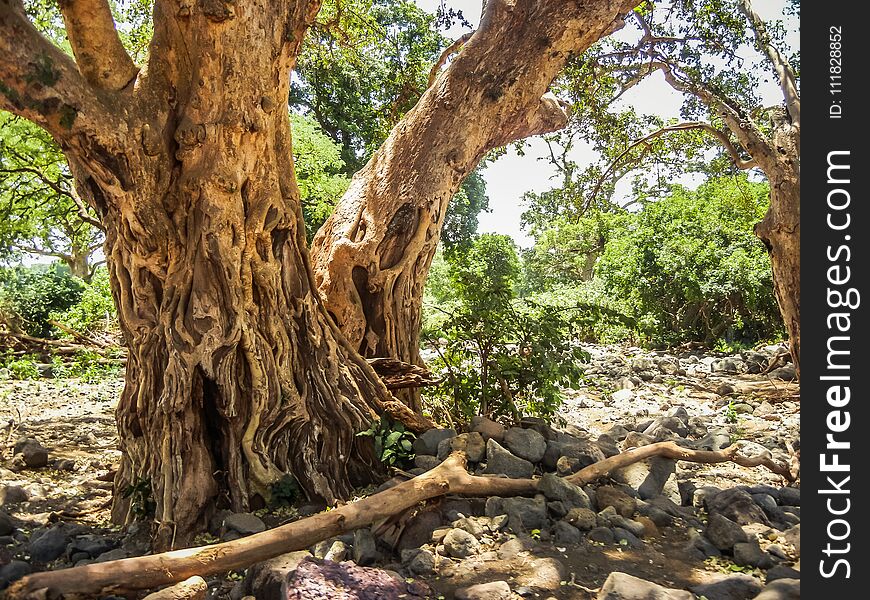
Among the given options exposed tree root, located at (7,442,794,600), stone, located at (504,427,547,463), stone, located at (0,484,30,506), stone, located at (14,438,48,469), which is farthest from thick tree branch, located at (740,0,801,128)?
stone, located at (14,438,48,469)

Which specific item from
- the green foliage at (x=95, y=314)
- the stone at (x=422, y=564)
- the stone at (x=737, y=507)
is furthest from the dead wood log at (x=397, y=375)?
the green foliage at (x=95, y=314)

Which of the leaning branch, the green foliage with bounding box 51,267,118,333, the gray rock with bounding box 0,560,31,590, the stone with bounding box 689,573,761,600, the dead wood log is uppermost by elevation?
the leaning branch

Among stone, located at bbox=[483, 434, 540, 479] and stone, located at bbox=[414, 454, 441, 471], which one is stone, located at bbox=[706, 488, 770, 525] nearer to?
stone, located at bbox=[483, 434, 540, 479]

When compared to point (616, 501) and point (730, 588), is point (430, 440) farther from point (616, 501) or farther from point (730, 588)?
point (730, 588)

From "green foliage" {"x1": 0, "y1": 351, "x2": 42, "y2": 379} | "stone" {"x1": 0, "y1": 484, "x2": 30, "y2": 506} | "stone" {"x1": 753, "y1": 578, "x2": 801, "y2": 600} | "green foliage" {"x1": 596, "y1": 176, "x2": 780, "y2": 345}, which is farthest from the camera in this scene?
"green foliage" {"x1": 596, "y1": 176, "x2": 780, "y2": 345}

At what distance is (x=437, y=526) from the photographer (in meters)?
3.59

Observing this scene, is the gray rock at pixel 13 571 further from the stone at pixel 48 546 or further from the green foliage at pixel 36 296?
the green foliage at pixel 36 296

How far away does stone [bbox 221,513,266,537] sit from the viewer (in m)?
3.68

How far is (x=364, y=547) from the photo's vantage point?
3301mm

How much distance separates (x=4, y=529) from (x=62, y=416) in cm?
400

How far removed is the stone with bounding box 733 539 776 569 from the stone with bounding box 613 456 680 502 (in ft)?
2.83

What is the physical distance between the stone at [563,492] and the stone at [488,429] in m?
0.62

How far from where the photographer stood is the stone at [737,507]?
369 cm
